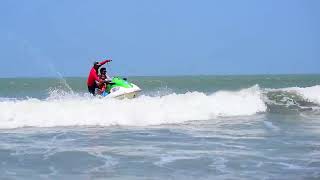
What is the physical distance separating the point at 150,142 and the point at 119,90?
670 centimetres

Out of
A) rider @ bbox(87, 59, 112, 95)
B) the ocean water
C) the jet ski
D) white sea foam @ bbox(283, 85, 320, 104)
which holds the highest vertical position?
rider @ bbox(87, 59, 112, 95)

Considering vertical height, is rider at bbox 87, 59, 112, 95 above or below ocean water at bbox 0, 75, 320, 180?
above

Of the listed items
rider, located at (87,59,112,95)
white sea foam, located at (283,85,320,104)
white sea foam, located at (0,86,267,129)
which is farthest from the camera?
white sea foam, located at (283,85,320,104)

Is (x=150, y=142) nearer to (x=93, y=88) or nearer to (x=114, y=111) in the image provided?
(x=114, y=111)

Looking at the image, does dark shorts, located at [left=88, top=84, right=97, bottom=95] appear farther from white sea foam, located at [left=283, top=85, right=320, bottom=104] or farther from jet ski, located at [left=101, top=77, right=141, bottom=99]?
white sea foam, located at [left=283, top=85, right=320, bottom=104]

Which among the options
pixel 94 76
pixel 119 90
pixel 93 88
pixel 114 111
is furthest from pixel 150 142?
pixel 93 88

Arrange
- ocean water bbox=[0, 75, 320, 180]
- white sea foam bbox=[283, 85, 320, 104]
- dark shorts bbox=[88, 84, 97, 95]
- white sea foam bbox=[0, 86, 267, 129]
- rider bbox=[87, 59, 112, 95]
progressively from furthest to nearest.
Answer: white sea foam bbox=[283, 85, 320, 104], dark shorts bbox=[88, 84, 97, 95], rider bbox=[87, 59, 112, 95], white sea foam bbox=[0, 86, 267, 129], ocean water bbox=[0, 75, 320, 180]

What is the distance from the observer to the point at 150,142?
10.5m

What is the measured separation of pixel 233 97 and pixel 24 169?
1527cm

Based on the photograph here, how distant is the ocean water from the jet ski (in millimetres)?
331

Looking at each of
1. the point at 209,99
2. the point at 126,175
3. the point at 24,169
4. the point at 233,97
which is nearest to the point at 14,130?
the point at 24,169

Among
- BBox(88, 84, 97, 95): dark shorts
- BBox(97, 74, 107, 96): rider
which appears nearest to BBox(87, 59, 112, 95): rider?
BBox(88, 84, 97, 95): dark shorts

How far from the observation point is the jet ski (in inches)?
667

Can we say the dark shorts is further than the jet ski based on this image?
Yes
